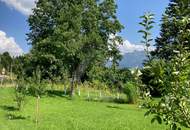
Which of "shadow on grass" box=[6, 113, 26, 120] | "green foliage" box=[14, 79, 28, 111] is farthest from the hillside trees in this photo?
"shadow on grass" box=[6, 113, 26, 120]

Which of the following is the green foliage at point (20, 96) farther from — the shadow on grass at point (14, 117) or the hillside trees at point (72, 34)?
the hillside trees at point (72, 34)

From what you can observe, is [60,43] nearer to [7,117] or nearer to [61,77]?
[61,77]

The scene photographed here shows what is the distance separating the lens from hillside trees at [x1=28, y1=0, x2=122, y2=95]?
5028cm

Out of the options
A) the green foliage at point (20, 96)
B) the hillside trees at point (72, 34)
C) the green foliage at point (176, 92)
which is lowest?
the green foliage at point (176, 92)

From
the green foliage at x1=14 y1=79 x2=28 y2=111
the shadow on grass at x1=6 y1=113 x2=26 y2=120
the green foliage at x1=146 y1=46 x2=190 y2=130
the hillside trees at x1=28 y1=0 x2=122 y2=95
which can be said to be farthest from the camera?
the hillside trees at x1=28 y1=0 x2=122 y2=95

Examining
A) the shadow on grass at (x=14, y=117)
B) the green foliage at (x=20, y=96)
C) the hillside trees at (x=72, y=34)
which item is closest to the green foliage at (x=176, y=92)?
the shadow on grass at (x=14, y=117)

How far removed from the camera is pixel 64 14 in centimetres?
5097

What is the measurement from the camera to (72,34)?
49625 millimetres

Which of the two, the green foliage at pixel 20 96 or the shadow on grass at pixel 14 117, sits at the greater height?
the green foliage at pixel 20 96

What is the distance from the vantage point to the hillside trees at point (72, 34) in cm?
5028

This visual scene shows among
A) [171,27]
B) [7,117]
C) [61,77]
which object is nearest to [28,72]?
[61,77]

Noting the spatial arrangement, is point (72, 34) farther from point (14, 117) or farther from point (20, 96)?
point (14, 117)

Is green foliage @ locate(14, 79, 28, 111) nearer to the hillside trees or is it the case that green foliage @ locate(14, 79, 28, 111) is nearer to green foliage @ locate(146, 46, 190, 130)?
the hillside trees

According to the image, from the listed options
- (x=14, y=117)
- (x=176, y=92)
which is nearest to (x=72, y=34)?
(x=14, y=117)
